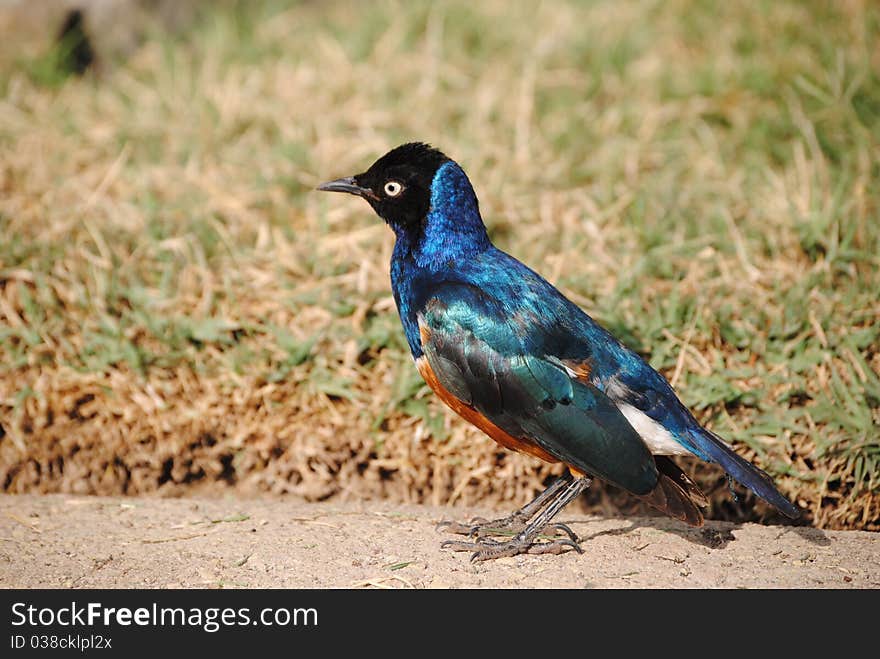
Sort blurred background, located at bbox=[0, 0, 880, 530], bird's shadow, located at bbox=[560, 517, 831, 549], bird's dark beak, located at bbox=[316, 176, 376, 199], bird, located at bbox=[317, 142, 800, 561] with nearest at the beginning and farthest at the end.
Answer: bird, located at bbox=[317, 142, 800, 561], bird's shadow, located at bbox=[560, 517, 831, 549], bird's dark beak, located at bbox=[316, 176, 376, 199], blurred background, located at bbox=[0, 0, 880, 530]

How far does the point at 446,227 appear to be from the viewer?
3553 millimetres

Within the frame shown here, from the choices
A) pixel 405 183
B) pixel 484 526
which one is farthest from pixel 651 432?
pixel 405 183

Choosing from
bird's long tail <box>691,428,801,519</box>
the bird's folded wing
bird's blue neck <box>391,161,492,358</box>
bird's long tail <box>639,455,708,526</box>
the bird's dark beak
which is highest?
the bird's dark beak

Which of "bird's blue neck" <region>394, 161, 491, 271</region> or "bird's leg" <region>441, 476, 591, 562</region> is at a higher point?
"bird's blue neck" <region>394, 161, 491, 271</region>

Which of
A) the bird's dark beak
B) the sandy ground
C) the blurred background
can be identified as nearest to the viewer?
the sandy ground

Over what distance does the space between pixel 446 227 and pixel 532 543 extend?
1.18m

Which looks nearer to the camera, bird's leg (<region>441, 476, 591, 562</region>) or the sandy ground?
the sandy ground

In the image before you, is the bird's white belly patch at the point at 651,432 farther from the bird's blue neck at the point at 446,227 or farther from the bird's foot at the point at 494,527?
the bird's blue neck at the point at 446,227

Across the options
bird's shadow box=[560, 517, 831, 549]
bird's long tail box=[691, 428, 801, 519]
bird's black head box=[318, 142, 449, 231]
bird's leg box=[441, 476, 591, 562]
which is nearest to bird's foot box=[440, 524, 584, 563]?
bird's leg box=[441, 476, 591, 562]

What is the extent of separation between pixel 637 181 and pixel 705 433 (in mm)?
2475

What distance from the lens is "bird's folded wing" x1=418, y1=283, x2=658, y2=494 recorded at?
3.17 metres

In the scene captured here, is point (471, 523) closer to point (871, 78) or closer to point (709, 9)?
point (871, 78)

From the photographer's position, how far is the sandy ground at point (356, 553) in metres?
3.09

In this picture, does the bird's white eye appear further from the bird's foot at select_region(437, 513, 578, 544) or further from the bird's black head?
the bird's foot at select_region(437, 513, 578, 544)
